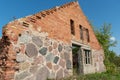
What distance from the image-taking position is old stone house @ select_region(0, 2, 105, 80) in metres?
7.26

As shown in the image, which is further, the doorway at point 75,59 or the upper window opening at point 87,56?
the upper window opening at point 87,56

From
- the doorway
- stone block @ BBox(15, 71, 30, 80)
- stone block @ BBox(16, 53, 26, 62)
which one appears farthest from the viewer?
the doorway

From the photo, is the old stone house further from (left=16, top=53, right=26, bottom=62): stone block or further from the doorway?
the doorway

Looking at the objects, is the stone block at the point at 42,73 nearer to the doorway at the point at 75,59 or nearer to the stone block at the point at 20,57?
the stone block at the point at 20,57

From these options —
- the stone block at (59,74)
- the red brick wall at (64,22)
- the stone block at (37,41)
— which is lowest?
the stone block at (59,74)

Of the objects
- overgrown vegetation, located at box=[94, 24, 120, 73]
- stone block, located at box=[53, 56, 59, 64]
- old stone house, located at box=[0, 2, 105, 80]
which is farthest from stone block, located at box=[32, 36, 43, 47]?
overgrown vegetation, located at box=[94, 24, 120, 73]

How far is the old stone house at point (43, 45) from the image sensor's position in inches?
286

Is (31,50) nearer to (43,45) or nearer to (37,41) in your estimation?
(37,41)

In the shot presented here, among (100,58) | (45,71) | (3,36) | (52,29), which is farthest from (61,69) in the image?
(100,58)

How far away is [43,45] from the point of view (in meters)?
9.23

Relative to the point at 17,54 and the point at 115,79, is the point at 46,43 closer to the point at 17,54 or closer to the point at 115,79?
the point at 17,54

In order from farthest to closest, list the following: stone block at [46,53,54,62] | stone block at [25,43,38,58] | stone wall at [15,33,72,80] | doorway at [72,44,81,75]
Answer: doorway at [72,44,81,75] < stone block at [46,53,54,62] < stone block at [25,43,38,58] < stone wall at [15,33,72,80]

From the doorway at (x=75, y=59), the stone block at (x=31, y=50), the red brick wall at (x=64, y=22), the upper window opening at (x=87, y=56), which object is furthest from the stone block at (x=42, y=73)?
the upper window opening at (x=87, y=56)

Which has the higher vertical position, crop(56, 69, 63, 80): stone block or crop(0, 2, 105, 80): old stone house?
crop(0, 2, 105, 80): old stone house
